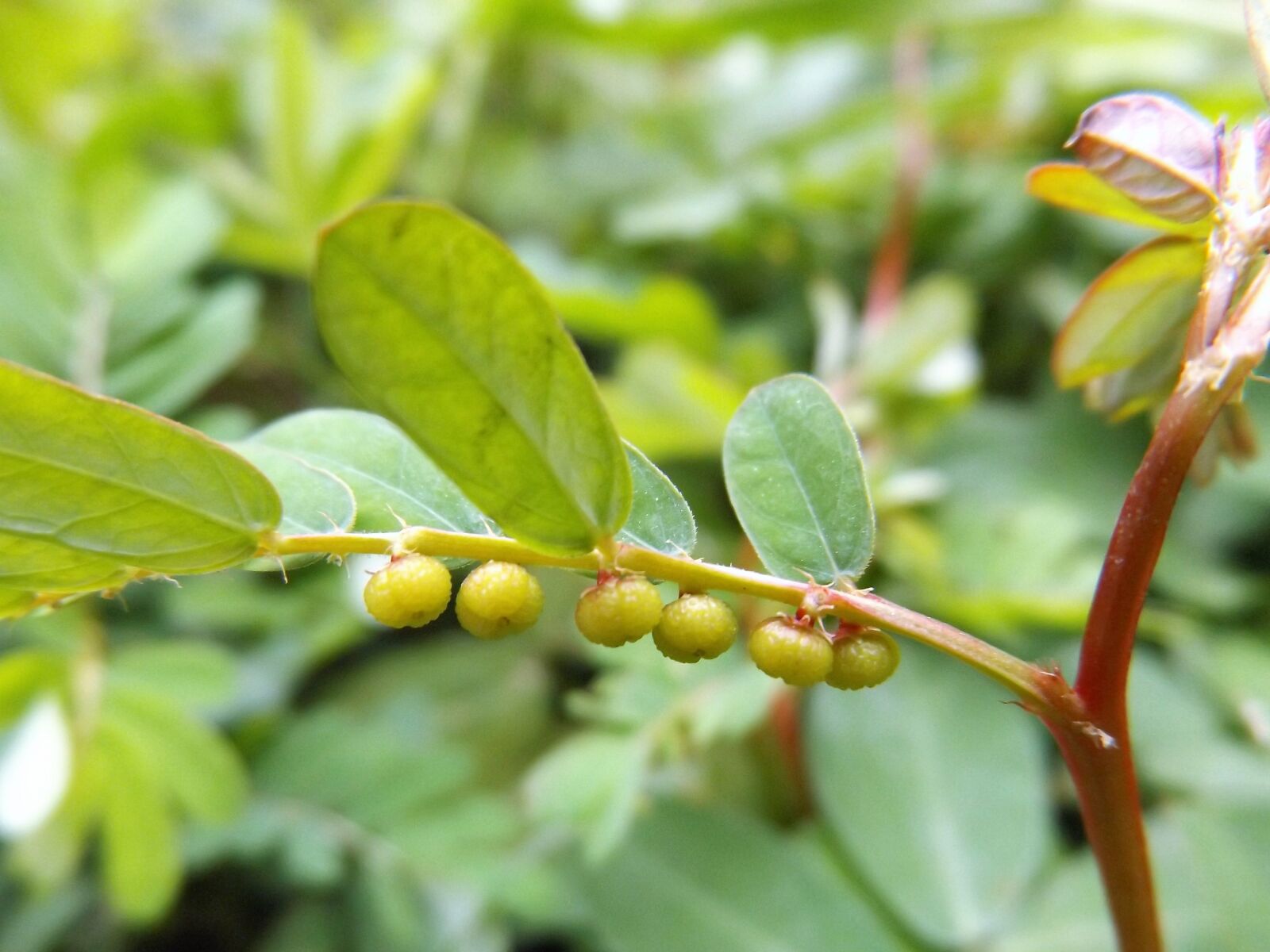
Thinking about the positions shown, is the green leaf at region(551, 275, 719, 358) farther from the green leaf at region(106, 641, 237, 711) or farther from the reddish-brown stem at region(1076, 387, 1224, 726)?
the reddish-brown stem at region(1076, 387, 1224, 726)

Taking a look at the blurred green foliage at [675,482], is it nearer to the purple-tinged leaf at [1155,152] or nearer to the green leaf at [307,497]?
the green leaf at [307,497]

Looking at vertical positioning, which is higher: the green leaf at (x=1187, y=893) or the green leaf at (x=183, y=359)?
the green leaf at (x=183, y=359)

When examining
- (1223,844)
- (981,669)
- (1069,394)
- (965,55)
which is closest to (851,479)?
(981,669)

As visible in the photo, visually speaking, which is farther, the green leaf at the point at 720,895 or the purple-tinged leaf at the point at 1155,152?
the green leaf at the point at 720,895

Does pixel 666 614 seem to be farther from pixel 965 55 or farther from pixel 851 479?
pixel 965 55

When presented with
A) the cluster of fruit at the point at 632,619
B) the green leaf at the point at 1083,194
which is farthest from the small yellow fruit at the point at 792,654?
the green leaf at the point at 1083,194

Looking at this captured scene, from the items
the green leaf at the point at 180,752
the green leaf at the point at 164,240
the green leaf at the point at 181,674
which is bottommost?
the green leaf at the point at 180,752

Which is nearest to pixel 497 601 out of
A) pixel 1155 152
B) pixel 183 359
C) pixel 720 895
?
pixel 1155 152
